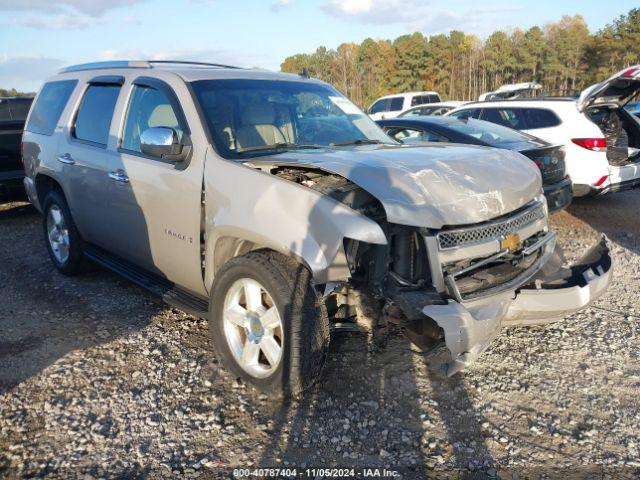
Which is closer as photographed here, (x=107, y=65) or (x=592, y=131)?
(x=107, y=65)

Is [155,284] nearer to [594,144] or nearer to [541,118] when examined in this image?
[594,144]

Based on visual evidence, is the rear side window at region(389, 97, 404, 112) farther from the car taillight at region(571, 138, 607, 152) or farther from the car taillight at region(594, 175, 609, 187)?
the car taillight at region(594, 175, 609, 187)

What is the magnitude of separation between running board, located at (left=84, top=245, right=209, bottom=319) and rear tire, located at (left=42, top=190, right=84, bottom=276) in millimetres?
171

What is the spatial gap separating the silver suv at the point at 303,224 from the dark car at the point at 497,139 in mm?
2702

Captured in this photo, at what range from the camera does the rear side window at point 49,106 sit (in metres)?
5.45

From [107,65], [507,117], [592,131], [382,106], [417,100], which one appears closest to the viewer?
[107,65]

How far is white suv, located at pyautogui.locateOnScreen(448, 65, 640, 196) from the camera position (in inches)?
304

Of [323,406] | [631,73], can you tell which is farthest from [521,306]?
[631,73]

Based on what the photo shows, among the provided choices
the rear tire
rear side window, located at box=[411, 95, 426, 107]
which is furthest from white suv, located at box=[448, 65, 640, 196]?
rear side window, located at box=[411, 95, 426, 107]

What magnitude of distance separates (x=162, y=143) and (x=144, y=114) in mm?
909

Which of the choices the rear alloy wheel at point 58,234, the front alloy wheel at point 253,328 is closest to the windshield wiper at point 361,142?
the front alloy wheel at point 253,328

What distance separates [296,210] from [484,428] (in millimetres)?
1598

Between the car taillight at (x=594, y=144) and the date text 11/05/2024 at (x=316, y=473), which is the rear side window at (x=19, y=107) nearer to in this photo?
the car taillight at (x=594, y=144)

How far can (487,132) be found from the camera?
731 cm
